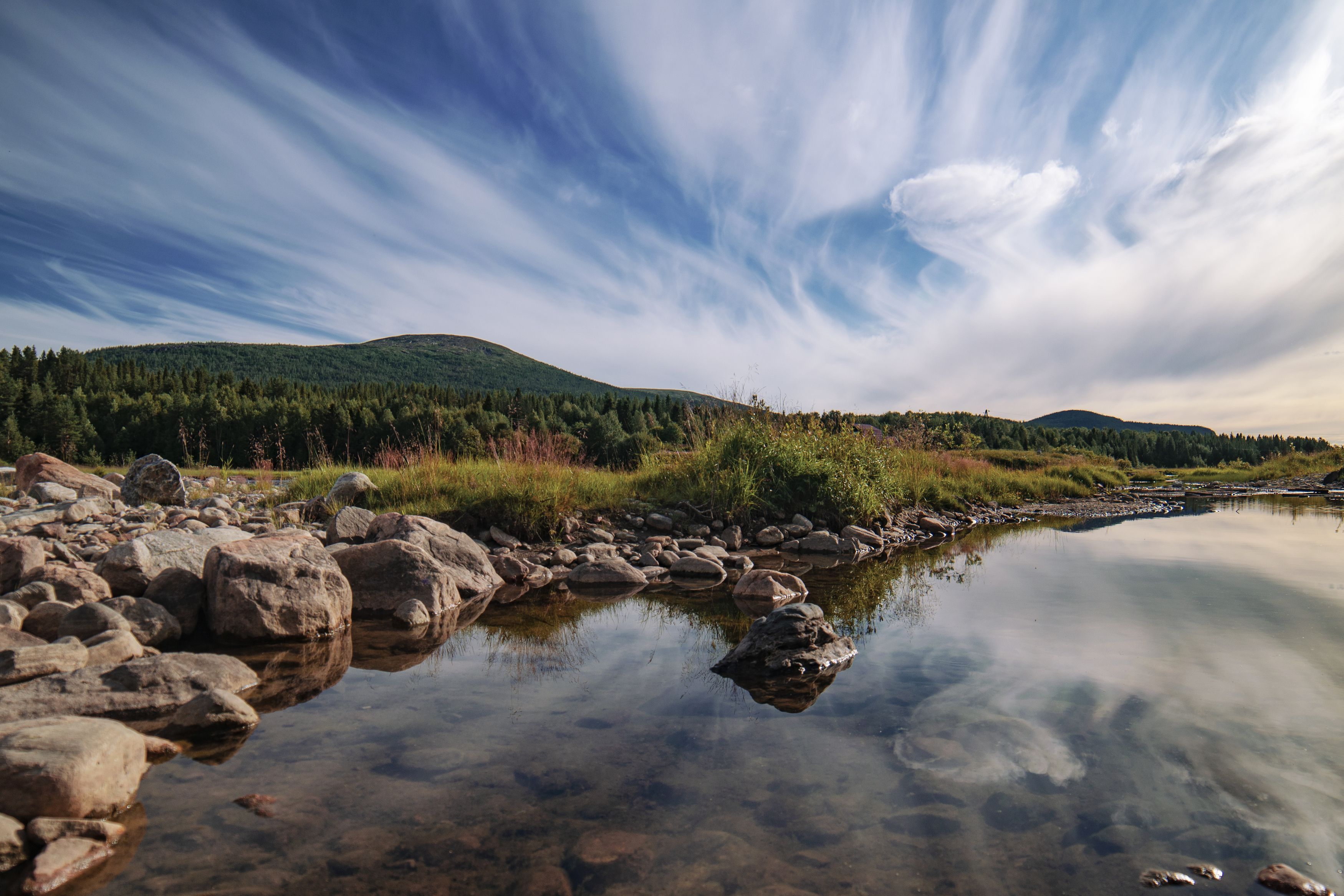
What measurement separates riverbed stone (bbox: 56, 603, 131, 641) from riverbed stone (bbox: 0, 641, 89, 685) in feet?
1.55

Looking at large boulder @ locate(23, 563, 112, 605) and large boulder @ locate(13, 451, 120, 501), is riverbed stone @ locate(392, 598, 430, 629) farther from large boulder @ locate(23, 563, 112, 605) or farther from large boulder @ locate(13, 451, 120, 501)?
large boulder @ locate(13, 451, 120, 501)

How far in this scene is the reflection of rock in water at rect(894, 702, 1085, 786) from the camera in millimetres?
2941

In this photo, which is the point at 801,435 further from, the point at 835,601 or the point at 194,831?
the point at 194,831

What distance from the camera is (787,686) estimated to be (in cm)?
411

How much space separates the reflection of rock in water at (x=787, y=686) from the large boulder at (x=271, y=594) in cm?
317

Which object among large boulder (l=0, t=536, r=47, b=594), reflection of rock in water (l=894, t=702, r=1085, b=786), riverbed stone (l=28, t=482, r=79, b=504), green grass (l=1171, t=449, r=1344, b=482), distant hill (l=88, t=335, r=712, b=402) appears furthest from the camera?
distant hill (l=88, t=335, r=712, b=402)

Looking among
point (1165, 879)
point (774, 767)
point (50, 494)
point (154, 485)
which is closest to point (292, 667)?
point (774, 767)

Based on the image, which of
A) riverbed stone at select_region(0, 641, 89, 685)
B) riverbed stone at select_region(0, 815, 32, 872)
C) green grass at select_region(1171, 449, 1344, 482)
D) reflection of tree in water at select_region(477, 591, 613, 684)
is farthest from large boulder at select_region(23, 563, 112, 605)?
green grass at select_region(1171, 449, 1344, 482)

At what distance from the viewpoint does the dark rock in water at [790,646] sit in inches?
175

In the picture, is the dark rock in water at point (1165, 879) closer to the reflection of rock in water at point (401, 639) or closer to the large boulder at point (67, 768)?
the large boulder at point (67, 768)

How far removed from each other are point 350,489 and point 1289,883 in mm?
10264

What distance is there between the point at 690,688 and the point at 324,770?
2032 millimetres

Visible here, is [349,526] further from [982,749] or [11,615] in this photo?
[982,749]

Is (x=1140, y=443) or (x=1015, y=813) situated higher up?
(x=1140, y=443)
